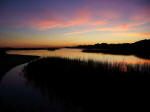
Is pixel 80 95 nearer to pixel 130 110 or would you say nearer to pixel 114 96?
pixel 114 96

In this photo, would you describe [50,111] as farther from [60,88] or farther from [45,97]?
[60,88]

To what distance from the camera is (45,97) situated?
7.45 m

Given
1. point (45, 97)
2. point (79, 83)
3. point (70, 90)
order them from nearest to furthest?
point (45, 97)
point (70, 90)
point (79, 83)

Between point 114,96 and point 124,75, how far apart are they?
1.95 meters

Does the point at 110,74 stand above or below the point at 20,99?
above


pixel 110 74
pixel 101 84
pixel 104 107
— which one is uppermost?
pixel 110 74

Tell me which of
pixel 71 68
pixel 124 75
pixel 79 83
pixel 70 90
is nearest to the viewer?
pixel 124 75

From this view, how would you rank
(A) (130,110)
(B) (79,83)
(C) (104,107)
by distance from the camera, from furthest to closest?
(B) (79,83)
(C) (104,107)
(A) (130,110)

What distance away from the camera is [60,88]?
909cm

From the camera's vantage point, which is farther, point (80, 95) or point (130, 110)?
point (80, 95)

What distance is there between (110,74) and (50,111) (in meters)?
5.07

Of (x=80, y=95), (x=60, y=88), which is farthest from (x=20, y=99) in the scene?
(x=80, y=95)

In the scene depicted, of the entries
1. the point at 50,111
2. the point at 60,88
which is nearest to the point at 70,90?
the point at 60,88

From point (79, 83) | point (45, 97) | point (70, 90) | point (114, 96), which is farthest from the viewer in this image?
point (79, 83)
